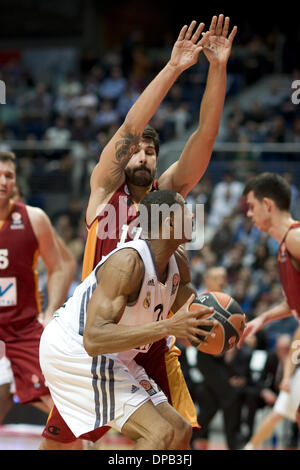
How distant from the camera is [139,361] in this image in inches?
161

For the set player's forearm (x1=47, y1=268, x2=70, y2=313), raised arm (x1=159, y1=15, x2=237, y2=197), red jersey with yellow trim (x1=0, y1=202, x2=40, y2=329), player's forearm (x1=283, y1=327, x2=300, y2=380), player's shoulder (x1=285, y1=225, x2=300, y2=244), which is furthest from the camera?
player's forearm (x1=47, y1=268, x2=70, y2=313)

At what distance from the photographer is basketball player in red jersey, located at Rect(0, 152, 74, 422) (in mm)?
5121

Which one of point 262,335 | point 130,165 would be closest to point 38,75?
point 262,335

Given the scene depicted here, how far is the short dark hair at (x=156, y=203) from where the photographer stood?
3596 mm

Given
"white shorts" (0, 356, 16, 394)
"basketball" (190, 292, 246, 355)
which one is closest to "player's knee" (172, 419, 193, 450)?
"basketball" (190, 292, 246, 355)

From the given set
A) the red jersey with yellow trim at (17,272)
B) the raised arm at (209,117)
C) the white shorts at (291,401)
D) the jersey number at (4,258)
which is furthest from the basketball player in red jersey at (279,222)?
the jersey number at (4,258)

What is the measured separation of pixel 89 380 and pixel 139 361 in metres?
0.52

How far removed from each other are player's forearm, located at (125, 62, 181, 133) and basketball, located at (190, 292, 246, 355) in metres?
1.08

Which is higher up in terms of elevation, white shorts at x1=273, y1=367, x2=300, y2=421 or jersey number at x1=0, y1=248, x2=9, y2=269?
jersey number at x1=0, y1=248, x2=9, y2=269

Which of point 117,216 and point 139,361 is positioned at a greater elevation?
point 117,216

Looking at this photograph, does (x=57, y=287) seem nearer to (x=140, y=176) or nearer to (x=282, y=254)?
(x=140, y=176)

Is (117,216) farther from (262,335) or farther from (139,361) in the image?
(262,335)

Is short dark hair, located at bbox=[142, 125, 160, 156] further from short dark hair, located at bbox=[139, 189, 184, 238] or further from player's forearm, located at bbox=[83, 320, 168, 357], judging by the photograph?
player's forearm, located at bbox=[83, 320, 168, 357]

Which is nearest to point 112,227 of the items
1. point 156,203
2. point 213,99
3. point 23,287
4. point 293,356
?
point 156,203
